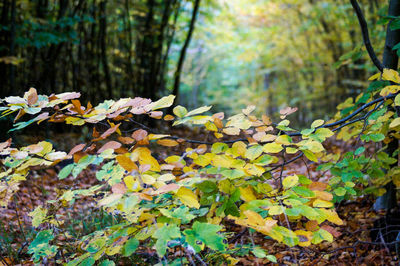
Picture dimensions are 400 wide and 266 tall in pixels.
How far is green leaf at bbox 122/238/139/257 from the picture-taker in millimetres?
860

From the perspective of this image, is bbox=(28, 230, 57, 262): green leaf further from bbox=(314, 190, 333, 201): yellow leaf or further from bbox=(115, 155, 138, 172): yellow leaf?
bbox=(314, 190, 333, 201): yellow leaf

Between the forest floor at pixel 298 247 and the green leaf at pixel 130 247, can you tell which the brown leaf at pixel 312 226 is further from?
the green leaf at pixel 130 247

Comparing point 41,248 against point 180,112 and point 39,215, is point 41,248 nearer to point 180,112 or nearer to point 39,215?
point 39,215

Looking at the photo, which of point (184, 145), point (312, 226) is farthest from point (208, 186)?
point (184, 145)

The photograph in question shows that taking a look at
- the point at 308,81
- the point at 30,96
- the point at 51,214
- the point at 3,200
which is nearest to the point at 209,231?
the point at 30,96

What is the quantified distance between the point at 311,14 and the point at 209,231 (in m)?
8.45

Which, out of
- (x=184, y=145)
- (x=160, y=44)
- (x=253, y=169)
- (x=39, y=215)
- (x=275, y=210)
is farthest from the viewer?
(x=160, y=44)

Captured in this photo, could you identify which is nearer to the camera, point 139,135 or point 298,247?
point 139,135

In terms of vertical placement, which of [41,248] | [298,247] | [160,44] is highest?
[160,44]

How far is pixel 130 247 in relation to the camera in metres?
0.88

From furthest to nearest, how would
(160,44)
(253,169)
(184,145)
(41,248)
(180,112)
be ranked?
(160,44) → (184,145) → (41,248) → (180,112) → (253,169)

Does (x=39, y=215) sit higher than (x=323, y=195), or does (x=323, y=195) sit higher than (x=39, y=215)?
(x=323, y=195)

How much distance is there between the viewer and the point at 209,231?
75cm

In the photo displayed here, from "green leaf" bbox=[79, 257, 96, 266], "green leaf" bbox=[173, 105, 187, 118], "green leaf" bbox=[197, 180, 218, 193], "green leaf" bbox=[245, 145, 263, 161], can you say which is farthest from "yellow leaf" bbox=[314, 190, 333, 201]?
"green leaf" bbox=[79, 257, 96, 266]
